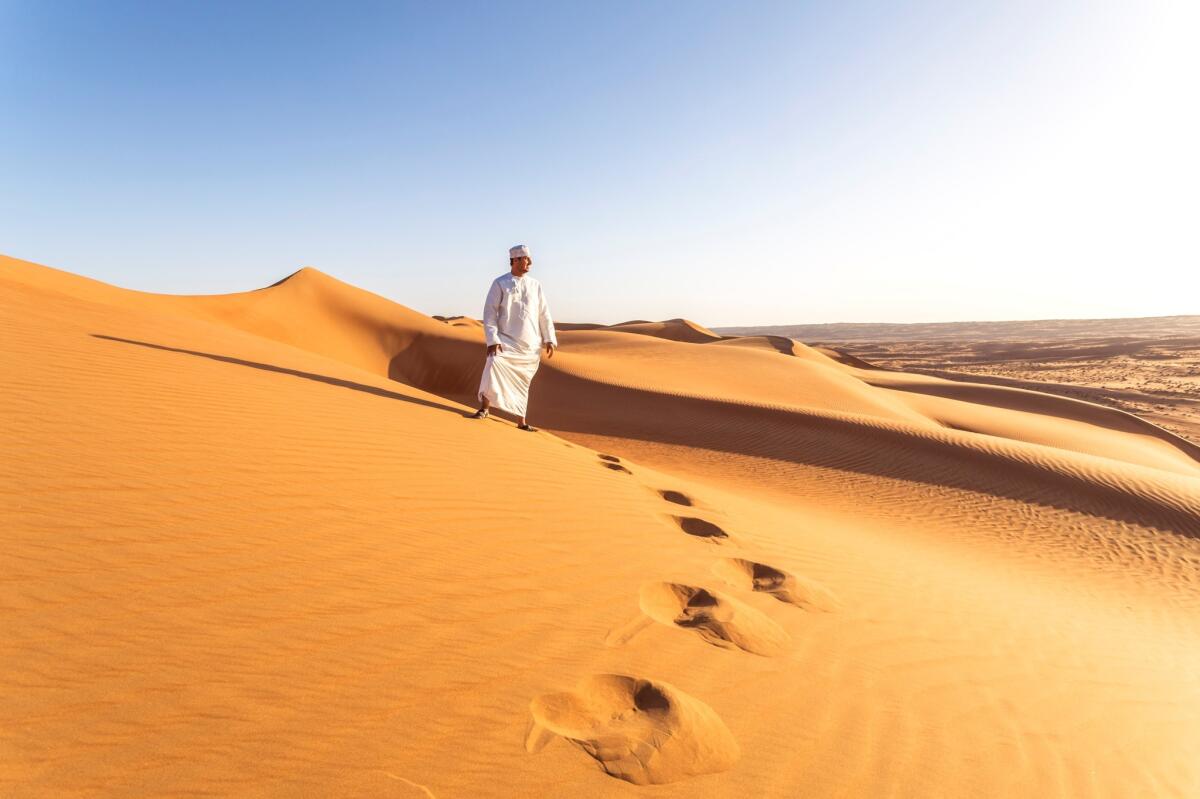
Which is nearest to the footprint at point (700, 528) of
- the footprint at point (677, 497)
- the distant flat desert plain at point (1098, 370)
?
the footprint at point (677, 497)

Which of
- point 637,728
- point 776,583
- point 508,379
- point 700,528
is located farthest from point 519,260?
point 637,728

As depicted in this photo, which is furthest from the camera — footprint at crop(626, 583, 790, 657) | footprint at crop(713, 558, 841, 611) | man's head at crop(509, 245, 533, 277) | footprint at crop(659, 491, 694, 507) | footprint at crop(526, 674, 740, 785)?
man's head at crop(509, 245, 533, 277)

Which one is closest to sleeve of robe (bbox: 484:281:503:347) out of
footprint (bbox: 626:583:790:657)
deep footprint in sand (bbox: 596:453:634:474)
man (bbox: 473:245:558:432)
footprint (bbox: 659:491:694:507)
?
man (bbox: 473:245:558:432)

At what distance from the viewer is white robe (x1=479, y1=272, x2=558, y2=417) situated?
6.55 meters

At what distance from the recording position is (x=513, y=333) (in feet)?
22.2

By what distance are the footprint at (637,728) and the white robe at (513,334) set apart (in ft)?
14.8

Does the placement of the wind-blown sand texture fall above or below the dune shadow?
below

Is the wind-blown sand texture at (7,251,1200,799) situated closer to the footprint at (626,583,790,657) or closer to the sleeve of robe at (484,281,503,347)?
the footprint at (626,583,790,657)

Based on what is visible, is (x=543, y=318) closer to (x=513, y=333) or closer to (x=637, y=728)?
(x=513, y=333)

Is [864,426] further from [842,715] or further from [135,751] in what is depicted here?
[135,751]

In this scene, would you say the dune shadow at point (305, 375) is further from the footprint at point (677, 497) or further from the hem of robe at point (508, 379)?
the footprint at point (677, 497)

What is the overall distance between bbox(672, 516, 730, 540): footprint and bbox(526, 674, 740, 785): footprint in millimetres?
2383

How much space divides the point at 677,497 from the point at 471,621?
11.7 feet

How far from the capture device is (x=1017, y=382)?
97.5ft
